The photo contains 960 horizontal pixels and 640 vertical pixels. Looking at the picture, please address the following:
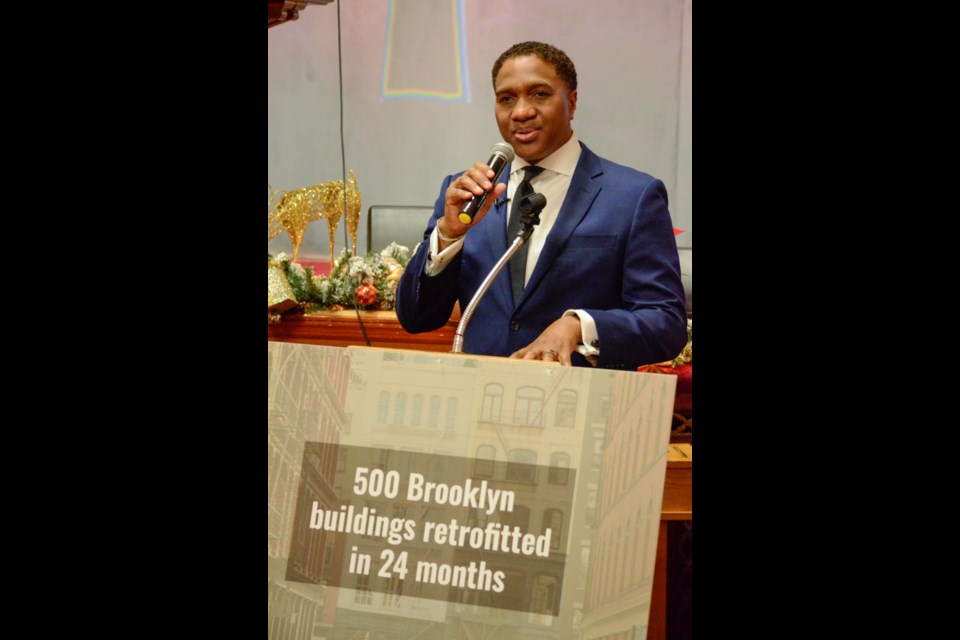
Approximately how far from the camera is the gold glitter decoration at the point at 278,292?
2.48 meters

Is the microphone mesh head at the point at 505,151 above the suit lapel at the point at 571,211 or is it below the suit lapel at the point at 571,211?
above

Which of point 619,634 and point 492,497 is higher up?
point 492,497

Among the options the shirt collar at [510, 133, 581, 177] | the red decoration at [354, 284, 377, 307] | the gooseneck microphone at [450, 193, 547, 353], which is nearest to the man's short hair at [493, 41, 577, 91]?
the shirt collar at [510, 133, 581, 177]

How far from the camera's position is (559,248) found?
2129mm

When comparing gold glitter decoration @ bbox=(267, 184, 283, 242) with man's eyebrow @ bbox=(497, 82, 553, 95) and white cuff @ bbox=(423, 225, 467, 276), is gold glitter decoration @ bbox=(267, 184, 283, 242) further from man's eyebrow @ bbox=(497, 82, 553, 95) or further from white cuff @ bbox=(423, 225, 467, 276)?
man's eyebrow @ bbox=(497, 82, 553, 95)

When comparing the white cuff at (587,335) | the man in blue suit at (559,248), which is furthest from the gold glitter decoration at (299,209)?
the white cuff at (587,335)

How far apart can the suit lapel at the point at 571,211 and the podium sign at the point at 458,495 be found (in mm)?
305

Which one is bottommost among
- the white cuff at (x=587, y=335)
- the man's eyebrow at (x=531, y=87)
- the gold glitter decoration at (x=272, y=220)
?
the white cuff at (x=587, y=335)

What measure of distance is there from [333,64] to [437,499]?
1.04m

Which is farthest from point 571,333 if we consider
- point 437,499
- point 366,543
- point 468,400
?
point 366,543

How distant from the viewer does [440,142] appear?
2.26 metres

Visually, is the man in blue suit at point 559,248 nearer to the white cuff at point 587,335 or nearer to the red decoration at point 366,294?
the white cuff at point 587,335

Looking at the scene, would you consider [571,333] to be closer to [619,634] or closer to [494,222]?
[494,222]

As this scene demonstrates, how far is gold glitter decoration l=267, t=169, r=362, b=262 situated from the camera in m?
2.34
